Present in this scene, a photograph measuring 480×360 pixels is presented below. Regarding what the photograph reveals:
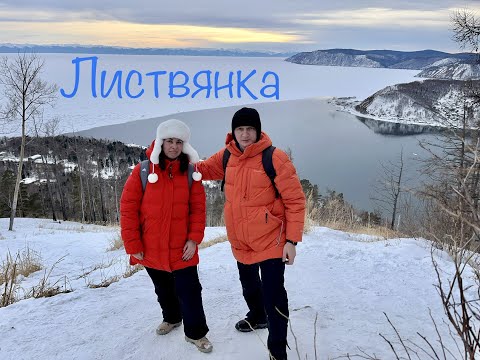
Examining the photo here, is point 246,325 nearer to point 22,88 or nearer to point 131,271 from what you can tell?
point 131,271

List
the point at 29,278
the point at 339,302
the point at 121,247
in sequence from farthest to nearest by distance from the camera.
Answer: the point at 121,247 < the point at 29,278 < the point at 339,302

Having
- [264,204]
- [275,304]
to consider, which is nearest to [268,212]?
[264,204]

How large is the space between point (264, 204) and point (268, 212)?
6 cm

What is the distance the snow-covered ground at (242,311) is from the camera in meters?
2.80

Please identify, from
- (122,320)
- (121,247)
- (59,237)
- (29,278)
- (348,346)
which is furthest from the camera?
(59,237)

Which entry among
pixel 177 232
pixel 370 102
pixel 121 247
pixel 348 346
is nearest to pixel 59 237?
pixel 121 247

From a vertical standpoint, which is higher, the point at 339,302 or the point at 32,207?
the point at 339,302

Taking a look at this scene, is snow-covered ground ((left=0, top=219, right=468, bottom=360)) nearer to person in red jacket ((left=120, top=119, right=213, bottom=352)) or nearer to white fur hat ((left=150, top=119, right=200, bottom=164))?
person in red jacket ((left=120, top=119, right=213, bottom=352))

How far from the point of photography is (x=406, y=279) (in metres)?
4.05

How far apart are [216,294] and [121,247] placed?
396 cm

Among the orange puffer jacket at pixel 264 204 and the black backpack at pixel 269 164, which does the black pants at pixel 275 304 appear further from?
the black backpack at pixel 269 164

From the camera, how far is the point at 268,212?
2625 millimetres

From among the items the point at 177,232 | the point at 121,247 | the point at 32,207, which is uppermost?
the point at 177,232

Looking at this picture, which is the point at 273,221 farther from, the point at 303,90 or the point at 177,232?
the point at 303,90
